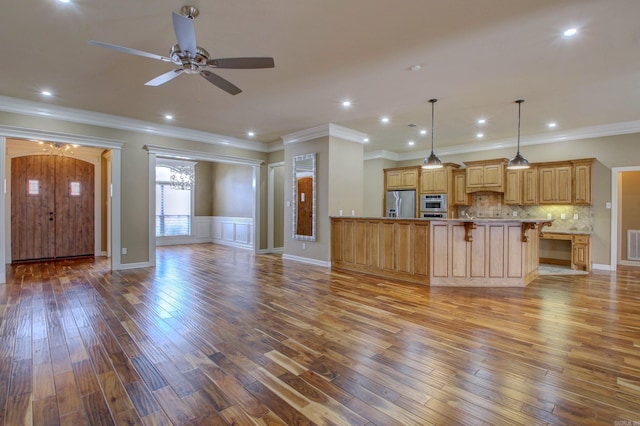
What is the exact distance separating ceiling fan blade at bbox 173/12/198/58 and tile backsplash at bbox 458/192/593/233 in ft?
24.6

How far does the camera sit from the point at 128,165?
244 inches

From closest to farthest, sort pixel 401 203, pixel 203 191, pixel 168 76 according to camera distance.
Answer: pixel 168 76
pixel 401 203
pixel 203 191

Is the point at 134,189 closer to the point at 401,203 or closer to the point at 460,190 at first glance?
the point at 401,203

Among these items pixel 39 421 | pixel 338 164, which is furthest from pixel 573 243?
pixel 39 421

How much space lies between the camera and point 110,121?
5.95m

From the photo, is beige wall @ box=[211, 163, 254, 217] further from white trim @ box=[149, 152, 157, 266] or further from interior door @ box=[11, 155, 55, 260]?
interior door @ box=[11, 155, 55, 260]

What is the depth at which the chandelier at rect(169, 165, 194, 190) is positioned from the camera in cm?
1012

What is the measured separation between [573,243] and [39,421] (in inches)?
326

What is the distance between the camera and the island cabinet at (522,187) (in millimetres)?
6953

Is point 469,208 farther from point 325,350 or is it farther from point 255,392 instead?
point 255,392

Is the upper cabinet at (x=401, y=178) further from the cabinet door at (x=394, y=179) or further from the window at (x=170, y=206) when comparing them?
the window at (x=170, y=206)

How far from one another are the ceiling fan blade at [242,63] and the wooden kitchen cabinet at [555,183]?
6730 mm

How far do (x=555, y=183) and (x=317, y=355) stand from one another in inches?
269

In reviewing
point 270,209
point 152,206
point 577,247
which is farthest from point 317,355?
point 577,247
